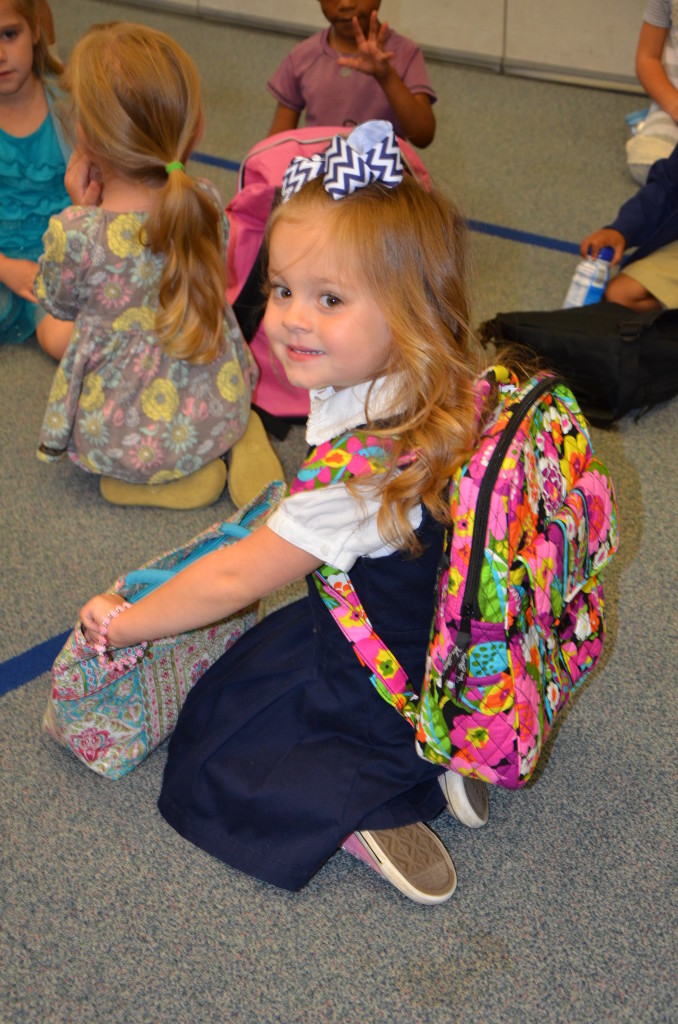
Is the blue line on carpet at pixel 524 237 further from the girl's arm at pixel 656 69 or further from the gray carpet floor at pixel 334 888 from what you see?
the gray carpet floor at pixel 334 888

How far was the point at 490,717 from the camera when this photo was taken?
41.5 inches

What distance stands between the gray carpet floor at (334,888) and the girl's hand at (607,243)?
84 centimetres

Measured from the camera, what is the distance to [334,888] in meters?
1.20

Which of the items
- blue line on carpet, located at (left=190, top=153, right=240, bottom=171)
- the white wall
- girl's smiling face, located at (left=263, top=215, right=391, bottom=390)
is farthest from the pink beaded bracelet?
the white wall

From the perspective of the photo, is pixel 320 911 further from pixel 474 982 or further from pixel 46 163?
pixel 46 163

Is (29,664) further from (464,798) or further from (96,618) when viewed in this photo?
(464,798)

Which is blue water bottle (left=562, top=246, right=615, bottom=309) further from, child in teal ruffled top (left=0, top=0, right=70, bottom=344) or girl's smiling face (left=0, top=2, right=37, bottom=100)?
girl's smiling face (left=0, top=2, right=37, bottom=100)

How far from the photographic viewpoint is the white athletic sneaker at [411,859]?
1.17 metres

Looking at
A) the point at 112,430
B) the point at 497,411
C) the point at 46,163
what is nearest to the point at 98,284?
the point at 112,430

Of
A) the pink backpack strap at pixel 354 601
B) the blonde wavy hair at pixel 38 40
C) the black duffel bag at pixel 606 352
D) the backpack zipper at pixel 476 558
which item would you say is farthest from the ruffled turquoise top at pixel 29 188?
the backpack zipper at pixel 476 558

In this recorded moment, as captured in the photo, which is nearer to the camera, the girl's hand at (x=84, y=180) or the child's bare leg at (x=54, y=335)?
the girl's hand at (x=84, y=180)

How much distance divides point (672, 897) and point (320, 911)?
422 millimetres

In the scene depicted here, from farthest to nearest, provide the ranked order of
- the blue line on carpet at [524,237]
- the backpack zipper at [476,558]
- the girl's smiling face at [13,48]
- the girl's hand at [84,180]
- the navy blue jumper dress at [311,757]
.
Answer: the blue line on carpet at [524,237]
the girl's smiling face at [13,48]
the girl's hand at [84,180]
the navy blue jumper dress at [311,757]
the backpack zipper at [476,558]

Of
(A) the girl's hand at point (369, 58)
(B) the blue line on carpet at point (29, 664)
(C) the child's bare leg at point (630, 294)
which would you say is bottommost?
(B) the blue line on carpet at point (29, 664)
